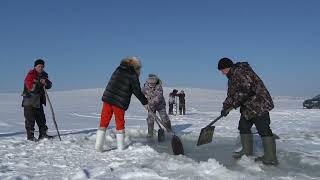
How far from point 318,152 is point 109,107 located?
3584 millimetres

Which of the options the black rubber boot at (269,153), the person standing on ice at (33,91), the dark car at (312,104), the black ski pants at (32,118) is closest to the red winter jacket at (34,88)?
the person standing on ice at (33,91)

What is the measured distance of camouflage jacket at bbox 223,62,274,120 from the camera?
609 cm

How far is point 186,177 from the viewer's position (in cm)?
486

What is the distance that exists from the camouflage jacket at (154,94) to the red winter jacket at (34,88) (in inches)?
87.8

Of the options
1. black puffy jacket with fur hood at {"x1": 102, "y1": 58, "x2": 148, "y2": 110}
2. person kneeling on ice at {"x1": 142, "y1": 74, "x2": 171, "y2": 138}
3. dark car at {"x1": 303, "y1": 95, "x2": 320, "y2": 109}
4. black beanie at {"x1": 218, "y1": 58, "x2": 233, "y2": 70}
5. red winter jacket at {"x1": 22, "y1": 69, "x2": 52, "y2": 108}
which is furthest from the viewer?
dark car at {"x1": 303, "y1": 95, "x2": 320, "y2": 109}

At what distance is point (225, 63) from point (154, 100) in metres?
3.39

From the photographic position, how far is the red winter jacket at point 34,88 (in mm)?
8130

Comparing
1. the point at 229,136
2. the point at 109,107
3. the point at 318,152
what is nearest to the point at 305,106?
the point at 229,136

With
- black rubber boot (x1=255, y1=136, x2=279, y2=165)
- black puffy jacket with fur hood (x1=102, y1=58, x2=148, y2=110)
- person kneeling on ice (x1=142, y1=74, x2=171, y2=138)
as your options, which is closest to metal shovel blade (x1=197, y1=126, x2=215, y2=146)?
black rubber boot (x1=255, y1=136, x2=279, y2=165)

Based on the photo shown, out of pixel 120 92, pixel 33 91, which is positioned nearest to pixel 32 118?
pixel 33 91

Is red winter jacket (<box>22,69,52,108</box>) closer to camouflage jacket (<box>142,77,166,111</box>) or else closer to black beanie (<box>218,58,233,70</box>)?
camouflage jacket (<box>142,77,166,111</box>)

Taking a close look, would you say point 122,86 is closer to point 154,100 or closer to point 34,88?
point 34,88

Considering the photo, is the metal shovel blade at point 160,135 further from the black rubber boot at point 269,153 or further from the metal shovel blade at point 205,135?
the black rubber boot at point 269,153

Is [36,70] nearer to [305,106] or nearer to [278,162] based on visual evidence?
[278,162]
